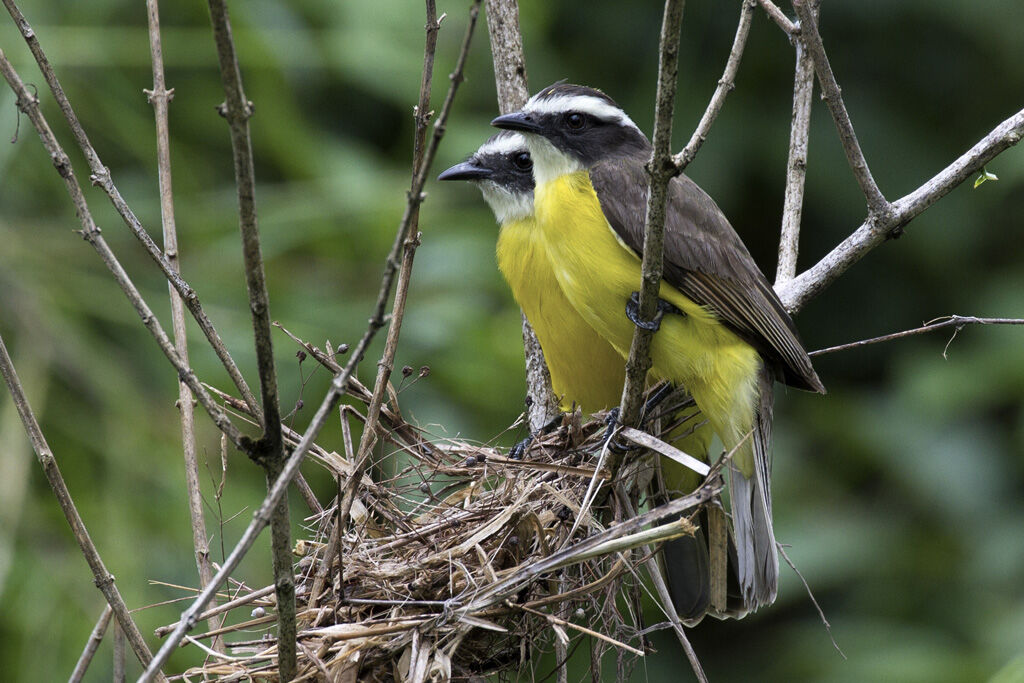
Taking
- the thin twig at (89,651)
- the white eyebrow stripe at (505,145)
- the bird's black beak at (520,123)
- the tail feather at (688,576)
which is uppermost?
the bird's black beak at (520,123)

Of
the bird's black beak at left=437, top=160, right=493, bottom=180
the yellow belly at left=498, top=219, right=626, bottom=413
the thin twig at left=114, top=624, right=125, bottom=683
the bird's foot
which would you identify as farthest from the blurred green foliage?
the thin twig at left=114, top=624, right=125, bottom=683

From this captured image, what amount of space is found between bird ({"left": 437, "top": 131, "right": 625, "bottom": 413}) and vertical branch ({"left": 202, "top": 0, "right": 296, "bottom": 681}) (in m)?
2.01

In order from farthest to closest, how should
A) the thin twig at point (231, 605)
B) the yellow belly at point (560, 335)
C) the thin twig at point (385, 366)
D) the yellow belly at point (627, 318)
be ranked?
1. the yellow belly at point (560, 335)
2. the yellow belly at point (627, 318)
3. the thin twig at point (385, 366)
4. the thin twig at point (231, 605)

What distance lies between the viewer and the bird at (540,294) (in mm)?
4254

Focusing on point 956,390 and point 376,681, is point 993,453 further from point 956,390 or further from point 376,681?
point 376,681

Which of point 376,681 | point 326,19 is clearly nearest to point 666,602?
point 376,681

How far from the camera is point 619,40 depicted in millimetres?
6793

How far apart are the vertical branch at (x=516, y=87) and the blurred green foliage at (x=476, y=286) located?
0.67 metres

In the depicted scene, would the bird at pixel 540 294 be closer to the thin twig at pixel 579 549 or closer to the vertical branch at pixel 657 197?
the vertical branch at pixel 657 197

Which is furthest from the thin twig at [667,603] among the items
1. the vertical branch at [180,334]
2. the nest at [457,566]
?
the vertical branch at [180,334]

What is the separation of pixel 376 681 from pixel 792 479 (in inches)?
156

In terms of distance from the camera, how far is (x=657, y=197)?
2404 mm

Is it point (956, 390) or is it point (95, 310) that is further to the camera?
point (956, 390)

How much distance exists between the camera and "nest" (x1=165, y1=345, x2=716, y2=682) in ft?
8.87
